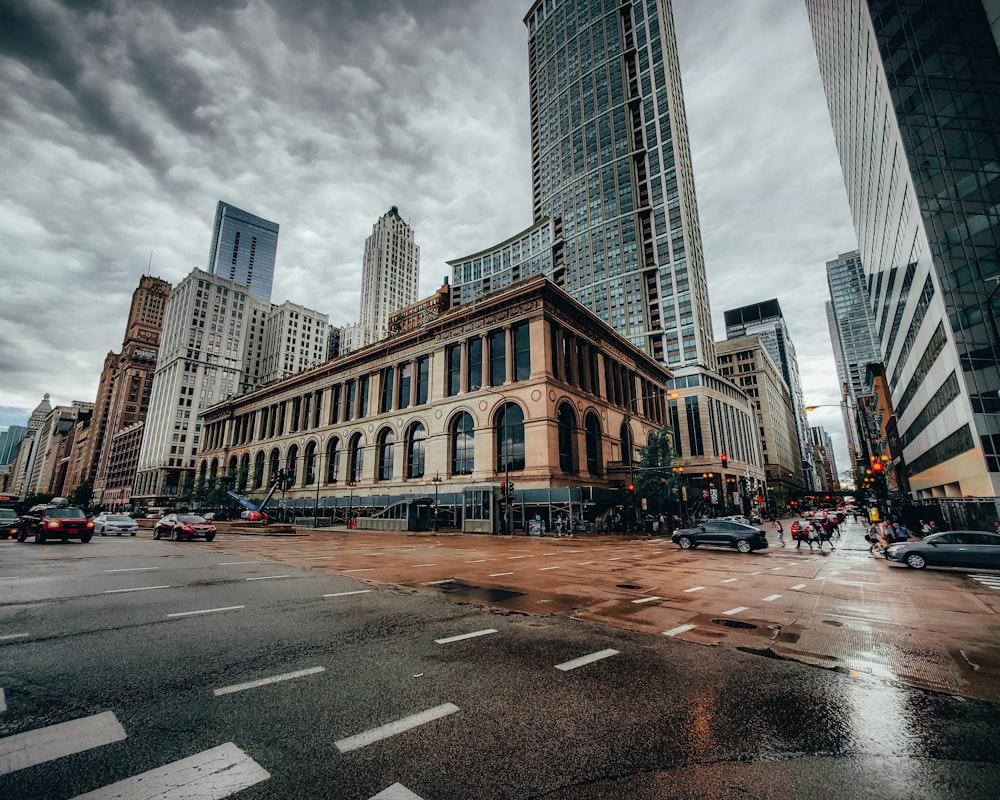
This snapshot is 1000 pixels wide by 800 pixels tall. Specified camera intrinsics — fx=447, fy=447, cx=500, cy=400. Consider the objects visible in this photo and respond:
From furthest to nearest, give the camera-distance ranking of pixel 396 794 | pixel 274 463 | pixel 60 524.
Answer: pixel 274 463 → pixel 60 524 → pixel 396 794

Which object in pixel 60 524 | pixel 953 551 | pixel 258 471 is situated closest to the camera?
pixel 953 551

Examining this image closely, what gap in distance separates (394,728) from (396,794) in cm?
101

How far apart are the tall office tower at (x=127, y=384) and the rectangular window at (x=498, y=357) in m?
135

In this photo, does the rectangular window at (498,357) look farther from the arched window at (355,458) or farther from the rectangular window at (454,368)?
the arched window at (355,458)

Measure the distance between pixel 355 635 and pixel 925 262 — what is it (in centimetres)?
4179

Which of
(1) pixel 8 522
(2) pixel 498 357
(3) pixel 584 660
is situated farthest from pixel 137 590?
(2) pixel 498 357

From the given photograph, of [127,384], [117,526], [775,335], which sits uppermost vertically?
[775,335]

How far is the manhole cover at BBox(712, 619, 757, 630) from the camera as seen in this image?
25.4ft

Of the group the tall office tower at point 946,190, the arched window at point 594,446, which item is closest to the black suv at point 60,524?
the arched window at point 594,446

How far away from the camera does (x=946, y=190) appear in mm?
28984

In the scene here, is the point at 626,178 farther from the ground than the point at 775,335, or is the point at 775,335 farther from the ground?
the point at 626,178

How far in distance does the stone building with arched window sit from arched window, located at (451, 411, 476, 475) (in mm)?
133

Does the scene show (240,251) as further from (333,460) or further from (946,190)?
(946,190)

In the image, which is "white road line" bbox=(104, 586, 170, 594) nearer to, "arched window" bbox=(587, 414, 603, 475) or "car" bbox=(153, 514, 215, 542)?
"car" bbox=(153, 514, 215, 542)
